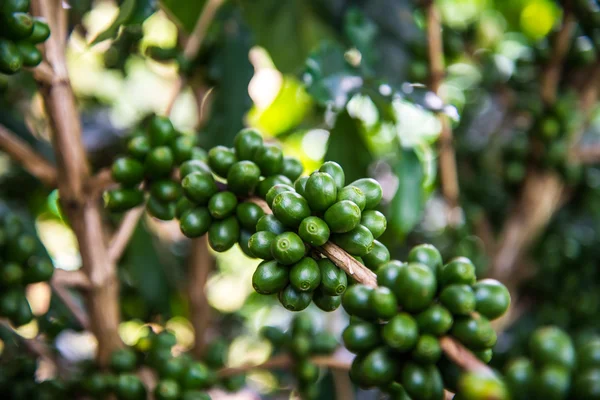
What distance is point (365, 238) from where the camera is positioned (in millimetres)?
711

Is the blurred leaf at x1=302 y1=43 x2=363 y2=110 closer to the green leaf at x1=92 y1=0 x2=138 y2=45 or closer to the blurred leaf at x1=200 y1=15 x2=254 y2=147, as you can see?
the blurred leaf at x1=200 y1=15 x2=254 y2=147

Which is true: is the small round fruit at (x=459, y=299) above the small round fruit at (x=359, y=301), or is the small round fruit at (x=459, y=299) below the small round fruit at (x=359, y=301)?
above

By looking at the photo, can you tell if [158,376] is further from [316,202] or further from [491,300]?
[491,300]

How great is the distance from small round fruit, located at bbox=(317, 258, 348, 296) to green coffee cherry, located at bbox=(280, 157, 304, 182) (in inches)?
9.8

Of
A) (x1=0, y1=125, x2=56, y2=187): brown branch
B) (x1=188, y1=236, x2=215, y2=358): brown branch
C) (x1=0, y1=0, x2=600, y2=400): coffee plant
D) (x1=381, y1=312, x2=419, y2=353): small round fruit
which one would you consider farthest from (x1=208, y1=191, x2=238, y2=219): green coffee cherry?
(x1=188, y1=236, x2=215, y2=358): brown branch

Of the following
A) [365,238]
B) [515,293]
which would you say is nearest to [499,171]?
[515,293]

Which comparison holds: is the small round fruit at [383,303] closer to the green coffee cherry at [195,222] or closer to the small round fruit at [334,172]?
the small round fruit at [334,172]

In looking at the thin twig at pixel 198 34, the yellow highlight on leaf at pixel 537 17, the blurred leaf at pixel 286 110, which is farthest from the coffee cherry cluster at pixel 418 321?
the yellow highlight on leaf at pixel 537 17

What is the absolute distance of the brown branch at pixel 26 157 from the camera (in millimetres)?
1034

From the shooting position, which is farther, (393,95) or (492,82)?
(492,82)

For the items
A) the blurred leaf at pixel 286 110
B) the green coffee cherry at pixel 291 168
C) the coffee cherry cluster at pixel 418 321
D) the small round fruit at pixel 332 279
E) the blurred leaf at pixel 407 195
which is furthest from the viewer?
the blurred leaf at pixel 286 110

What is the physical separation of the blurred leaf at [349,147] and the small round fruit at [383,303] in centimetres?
76

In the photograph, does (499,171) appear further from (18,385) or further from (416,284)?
(18,385)

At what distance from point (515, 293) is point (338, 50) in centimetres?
120
